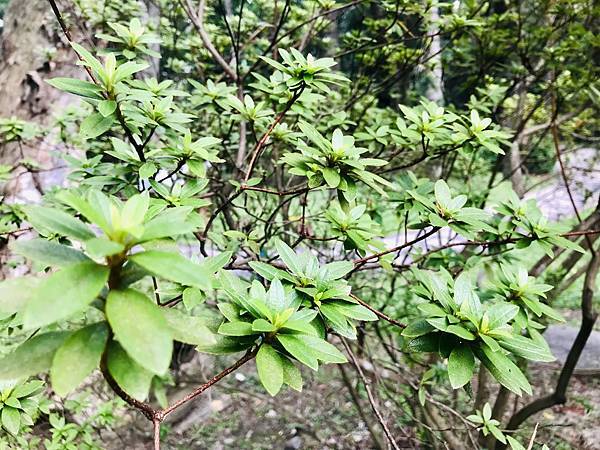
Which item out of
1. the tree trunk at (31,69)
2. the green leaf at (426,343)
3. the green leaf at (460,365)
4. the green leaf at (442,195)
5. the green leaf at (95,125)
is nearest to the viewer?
the green leaf at (460,365)

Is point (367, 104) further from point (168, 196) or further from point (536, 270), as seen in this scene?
point (168, 196)

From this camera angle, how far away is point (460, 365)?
0.93 meters

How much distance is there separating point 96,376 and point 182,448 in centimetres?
85

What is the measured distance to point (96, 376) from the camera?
343 cm

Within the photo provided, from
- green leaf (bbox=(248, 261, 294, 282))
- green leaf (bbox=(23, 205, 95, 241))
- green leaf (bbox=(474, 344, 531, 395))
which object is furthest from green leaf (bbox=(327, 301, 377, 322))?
green leaf (bbox=(23, 205, 95, 241))

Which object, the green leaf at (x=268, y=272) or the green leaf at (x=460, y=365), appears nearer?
the green leaf at (x=460, y=365)

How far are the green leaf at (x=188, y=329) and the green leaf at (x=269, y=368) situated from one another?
13 centimetres

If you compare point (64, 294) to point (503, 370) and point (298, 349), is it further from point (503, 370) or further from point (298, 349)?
point (503, 370)

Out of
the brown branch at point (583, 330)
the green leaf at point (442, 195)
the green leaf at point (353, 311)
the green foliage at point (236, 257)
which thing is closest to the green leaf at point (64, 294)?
the green foliage at point (236, 257)

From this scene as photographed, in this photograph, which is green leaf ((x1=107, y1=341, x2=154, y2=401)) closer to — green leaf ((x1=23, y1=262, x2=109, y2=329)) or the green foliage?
the green foliage

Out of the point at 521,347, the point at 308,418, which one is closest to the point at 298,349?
the point at 521,347

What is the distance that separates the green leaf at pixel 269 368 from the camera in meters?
0.78

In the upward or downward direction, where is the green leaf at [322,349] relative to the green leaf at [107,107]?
downward

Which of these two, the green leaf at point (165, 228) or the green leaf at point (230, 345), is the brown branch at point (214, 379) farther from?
the green leaf at point (165, 228)
